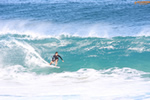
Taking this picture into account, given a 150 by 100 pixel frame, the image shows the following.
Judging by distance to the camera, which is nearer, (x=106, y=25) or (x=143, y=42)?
(x=143, y=42)

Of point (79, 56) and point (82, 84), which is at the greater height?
point (79, 56)

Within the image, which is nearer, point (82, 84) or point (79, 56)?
point (82, 84)

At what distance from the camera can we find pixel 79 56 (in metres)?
18.8

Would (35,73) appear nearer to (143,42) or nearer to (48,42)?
(48,42)

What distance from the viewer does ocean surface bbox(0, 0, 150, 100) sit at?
45.2 ft

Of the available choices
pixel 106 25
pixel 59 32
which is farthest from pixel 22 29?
pixel 106 25

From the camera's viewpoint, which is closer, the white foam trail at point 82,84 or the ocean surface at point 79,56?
the white foam trail at point 82,84

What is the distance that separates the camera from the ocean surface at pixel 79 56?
543 inches

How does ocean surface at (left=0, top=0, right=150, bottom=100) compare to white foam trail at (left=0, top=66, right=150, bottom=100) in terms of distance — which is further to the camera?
ocean surface at (left=0, top=0, right=150, bottom=100)

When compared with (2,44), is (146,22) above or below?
above

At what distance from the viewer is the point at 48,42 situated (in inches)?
886

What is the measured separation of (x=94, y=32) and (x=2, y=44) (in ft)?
33.7

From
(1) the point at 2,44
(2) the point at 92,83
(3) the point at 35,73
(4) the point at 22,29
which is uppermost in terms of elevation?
(4) the point at 22,29

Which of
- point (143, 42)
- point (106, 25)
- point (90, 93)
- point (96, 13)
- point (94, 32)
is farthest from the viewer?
point (96, 13)
